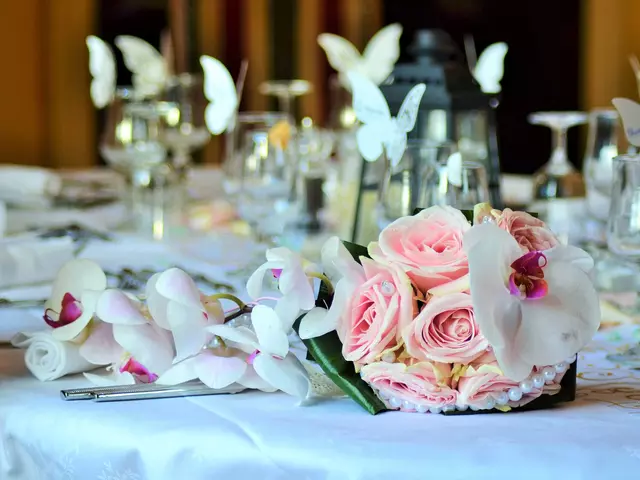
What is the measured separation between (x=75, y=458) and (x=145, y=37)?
15.7 feet

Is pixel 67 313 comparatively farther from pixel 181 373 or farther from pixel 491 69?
pixel 491 69

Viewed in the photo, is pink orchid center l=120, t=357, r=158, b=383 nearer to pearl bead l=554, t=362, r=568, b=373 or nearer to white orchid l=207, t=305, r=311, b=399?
white orchid l=207, t=305, r=311, b=399

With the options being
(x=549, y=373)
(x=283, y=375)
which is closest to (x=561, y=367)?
(x=549, y=373)

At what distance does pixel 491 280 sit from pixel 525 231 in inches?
3.4

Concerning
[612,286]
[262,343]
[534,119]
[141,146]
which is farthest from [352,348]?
[141,146]

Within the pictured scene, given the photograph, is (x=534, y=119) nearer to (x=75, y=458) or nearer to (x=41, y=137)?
(x=75, y=458)

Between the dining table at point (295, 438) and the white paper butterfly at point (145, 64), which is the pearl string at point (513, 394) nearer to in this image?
the dining table at point (295, 438)

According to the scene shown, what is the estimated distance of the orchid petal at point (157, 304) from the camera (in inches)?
33.3

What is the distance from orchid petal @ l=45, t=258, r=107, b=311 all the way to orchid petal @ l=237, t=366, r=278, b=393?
6.9 inches

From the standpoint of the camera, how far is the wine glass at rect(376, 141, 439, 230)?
1.18m

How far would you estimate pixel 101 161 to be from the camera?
5.36 m

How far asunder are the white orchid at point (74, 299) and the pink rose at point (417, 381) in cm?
27

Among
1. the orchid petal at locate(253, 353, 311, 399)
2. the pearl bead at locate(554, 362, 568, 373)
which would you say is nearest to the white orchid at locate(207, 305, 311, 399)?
the orchid petal at locate(253, 353, 311, 399)

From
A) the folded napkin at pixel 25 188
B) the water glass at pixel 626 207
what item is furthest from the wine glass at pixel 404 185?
the folded napkin at pixel 25 188
